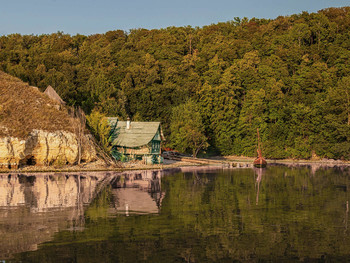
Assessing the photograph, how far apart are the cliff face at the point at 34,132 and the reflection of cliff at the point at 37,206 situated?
17.7 feet

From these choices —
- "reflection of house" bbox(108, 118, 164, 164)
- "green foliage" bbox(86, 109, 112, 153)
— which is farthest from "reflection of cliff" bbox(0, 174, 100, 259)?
"reflection of house" bbox(108, 118, 164, 164)

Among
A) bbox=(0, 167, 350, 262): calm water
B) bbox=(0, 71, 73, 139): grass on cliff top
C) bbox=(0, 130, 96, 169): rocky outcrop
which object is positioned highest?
bbox=(0, 71, 73, 139): grass on cliff top

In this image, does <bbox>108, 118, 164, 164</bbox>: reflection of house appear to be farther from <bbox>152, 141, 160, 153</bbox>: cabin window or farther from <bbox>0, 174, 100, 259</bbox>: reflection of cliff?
<bbox>0, 174, 100, 259</bbox>: reflection of cliff

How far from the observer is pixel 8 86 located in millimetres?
62469

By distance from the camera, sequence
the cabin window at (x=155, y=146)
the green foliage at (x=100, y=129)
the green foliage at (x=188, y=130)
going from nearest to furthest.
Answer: the green foliage at (x=100, y=129), the cabin window at (x=155, y=146), the green foliage at (x=188, y=130)

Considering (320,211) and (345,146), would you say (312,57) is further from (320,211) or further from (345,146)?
(320,211)

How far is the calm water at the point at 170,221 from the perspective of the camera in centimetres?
2053

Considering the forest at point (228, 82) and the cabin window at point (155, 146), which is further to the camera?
the forest at point (228, 82)

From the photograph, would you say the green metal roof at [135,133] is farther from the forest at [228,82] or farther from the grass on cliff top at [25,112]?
the forest at [228,82]

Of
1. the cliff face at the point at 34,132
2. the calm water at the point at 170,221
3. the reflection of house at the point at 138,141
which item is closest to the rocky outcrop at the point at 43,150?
the cliff face at the point at 34,132

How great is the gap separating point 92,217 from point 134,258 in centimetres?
854

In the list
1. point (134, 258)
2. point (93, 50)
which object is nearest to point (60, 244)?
point (134, 258)

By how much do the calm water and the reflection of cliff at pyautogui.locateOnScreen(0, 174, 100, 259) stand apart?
5cm

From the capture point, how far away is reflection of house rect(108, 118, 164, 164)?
211 feet
